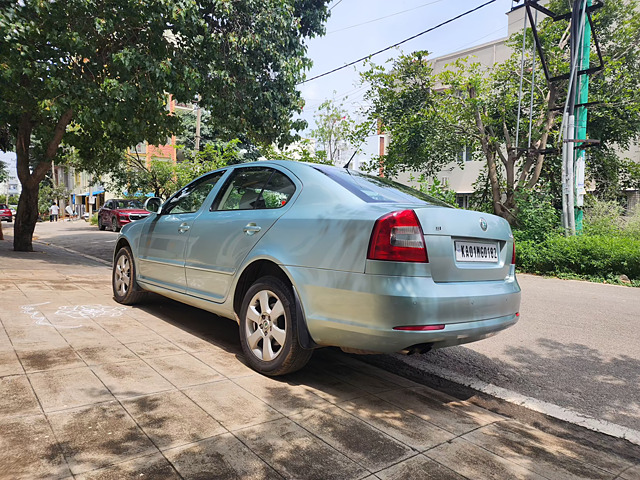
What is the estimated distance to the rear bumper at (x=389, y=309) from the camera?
2795mm

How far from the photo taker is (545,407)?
10.9 feet

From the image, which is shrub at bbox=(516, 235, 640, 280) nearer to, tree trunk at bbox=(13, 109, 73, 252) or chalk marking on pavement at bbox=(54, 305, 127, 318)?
chalk marking on pavement at bbox=(54, 305, 127, 318)

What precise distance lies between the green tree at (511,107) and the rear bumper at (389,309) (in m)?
10.8

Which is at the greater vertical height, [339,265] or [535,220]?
[535,220]

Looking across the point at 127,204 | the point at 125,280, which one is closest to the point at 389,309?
the point at 125,280

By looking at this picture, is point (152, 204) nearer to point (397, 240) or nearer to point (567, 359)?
point (397, 240)

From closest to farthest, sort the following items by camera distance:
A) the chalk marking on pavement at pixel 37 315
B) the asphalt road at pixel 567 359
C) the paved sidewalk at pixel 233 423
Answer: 1. the paved sidewalk at pixel 233 423
2. the asphalt road at pixel 567 359
3. the chalk marking on pavement at pixel 37 315

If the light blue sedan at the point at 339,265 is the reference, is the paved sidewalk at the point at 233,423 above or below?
below

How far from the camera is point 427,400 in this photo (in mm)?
3299

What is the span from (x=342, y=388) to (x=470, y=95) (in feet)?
42.1

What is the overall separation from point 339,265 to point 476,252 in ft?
3.27

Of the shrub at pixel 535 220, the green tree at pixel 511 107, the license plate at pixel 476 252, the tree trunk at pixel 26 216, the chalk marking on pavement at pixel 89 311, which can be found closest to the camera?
the license plate at pixel 476 252

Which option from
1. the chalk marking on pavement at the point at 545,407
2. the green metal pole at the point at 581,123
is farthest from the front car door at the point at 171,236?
the green metal pole at the point at 581,123

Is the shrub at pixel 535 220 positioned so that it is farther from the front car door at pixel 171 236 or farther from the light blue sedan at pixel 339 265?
the front car door at pixel 171 236
